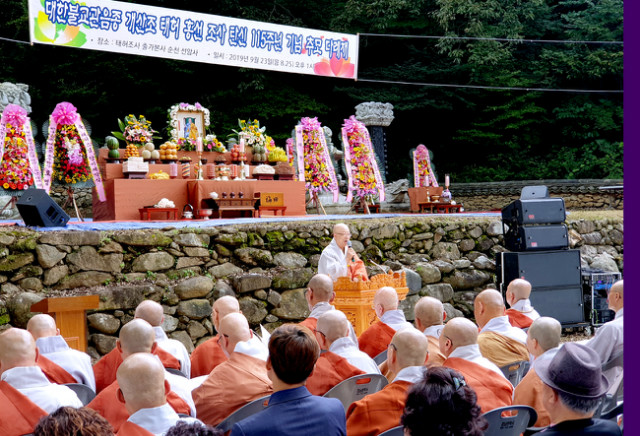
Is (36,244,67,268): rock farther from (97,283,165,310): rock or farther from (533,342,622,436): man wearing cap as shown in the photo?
(533,342,622,436): man wearing cap

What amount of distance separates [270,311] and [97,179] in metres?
3.80

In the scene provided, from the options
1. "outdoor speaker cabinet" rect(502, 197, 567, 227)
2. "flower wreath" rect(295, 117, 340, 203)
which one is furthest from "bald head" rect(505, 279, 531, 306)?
"flower wreath" rect(295, 117, 340, 203)

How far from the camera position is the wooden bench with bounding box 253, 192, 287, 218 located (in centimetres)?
1075

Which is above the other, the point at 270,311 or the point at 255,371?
the point at 255,371

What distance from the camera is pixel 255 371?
3.47 metres

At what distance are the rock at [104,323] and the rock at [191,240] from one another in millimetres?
1255

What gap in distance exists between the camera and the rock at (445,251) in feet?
32.7

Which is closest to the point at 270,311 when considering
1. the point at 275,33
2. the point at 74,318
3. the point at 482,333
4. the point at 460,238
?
the point at 74,318

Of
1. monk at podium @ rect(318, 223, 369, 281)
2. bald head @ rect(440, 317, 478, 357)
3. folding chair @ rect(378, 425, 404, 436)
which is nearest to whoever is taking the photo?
folding chair @ rect(378, 425, 404, 436)

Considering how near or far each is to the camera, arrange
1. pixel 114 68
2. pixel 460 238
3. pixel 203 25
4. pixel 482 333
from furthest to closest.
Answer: pixel 114 68 < pixel 203 25 < pixel 460 238 < pixel 482 333

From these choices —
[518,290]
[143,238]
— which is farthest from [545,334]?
[143,238]

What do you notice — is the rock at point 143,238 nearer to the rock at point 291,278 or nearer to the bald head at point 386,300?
the rock at point 291,278

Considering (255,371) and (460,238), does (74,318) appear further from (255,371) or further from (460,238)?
(460,238)

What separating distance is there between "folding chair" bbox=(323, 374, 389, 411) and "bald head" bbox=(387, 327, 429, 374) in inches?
17.5
